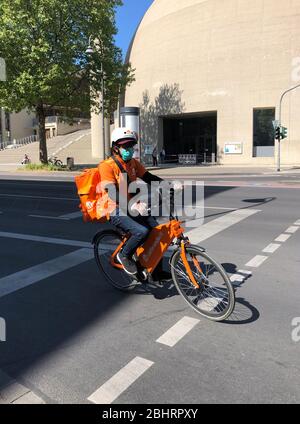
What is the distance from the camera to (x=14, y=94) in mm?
27297

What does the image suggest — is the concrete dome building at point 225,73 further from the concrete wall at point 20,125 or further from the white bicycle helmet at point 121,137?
the concrete wall at point 20,125

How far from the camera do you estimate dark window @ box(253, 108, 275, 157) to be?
39.8m

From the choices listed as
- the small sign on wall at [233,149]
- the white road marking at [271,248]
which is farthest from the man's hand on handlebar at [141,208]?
the small sign on wall at [233,149]

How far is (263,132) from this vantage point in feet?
132

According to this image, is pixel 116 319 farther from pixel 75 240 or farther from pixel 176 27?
pixel 176 27

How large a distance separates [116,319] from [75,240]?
3573 mm

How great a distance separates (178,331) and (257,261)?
8.41 feet

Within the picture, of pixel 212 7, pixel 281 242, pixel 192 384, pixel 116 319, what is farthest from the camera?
pixel 212 7

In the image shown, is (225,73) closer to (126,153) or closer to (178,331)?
(126,153)

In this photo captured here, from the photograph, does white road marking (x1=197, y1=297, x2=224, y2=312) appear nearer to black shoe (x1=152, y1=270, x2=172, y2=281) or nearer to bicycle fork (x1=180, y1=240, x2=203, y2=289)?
bicycle fork (x1=180, y1=240, x2=203, y2=289)

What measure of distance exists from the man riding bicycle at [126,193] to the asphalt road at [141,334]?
666mm

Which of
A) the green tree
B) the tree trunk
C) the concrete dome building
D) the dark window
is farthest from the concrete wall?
the dark window
